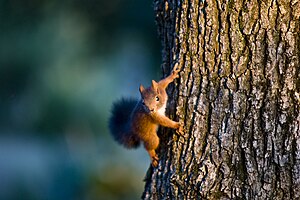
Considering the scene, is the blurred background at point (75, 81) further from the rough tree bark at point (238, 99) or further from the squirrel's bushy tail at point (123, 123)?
the rough tree bark at point (238, 99)

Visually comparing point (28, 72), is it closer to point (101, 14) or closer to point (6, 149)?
point (101, 14)

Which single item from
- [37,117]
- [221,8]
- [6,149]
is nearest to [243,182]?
[221,8]

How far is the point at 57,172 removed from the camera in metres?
8.20

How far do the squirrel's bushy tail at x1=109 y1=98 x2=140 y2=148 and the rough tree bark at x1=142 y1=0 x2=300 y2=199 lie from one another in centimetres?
56

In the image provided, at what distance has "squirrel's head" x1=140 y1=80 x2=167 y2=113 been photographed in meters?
3.18

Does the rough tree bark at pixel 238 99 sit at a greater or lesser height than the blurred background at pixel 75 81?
lesser

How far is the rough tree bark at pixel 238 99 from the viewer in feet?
9.30

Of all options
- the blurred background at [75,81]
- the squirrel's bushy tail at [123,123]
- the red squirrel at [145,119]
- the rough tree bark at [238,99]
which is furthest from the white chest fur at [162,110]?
the blurred background at [75,81]

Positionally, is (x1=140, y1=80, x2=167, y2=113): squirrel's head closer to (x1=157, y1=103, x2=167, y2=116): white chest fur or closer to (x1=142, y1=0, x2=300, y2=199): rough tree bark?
(x1=157, y1=103, x2=167, y2=116): white chest fur

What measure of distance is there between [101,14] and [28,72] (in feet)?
4.38

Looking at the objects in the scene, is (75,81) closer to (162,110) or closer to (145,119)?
(145,119)

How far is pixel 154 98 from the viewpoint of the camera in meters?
3.19

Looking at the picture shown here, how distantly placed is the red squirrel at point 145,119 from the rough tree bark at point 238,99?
0.13 metres

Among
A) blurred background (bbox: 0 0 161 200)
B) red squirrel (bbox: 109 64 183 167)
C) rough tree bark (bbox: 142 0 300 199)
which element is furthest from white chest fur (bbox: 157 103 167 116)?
blurred background (bbox: 0 0 161 200)
